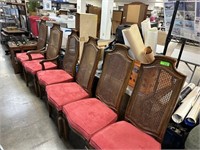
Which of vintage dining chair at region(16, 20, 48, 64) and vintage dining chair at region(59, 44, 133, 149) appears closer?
vintage dining chair at region(59, 44, 133, 149)

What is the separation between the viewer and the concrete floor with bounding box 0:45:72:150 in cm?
174

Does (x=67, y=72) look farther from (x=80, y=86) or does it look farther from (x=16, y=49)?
(x=16, y=49)

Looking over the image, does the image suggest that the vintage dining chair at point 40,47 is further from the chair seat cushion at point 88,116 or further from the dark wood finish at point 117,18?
the dark wood finish at point 117,18

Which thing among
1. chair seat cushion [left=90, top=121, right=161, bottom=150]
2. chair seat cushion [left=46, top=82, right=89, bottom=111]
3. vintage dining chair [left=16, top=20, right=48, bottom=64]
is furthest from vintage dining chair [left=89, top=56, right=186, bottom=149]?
vintage dining chair [left=16, top=20, right=48, bottom=64]

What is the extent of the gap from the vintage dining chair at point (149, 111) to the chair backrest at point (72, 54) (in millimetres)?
1150

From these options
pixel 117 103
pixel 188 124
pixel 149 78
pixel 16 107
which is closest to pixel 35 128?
pixel 16 107

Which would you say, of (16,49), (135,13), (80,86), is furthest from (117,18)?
(80,86)

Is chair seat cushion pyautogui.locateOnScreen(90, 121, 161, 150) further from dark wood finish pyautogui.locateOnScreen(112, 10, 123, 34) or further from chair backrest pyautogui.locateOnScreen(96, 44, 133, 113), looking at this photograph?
dark wood finish pyautogui.locateOnScreen(112, 10, 123, 34)

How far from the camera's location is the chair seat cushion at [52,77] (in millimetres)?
2174

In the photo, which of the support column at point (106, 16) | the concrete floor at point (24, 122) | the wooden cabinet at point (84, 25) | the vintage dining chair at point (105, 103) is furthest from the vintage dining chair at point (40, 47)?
the support column at point (106, 16)

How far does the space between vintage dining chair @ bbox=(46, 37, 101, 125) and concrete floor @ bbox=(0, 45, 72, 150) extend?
21 centimetres


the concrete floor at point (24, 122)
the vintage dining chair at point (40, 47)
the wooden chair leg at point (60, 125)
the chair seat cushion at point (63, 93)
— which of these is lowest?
the concrete floor at point (24, 122)

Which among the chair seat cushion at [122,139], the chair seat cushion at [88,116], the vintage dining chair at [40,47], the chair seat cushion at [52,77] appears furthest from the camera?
the vintage dining chair at [40,47]

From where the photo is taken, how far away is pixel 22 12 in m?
4.49
